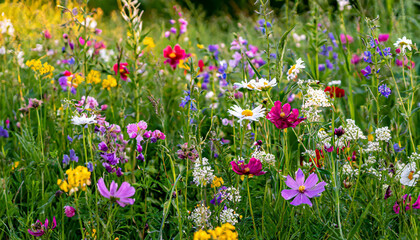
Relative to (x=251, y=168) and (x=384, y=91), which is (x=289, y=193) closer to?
(x=251, y=168)

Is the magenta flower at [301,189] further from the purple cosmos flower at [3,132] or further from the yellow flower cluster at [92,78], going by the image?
the purple cosmos flower at [3,132]

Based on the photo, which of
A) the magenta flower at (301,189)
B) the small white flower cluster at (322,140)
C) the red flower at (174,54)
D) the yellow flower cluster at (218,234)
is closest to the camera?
the yellow flower cluster at (218,234)

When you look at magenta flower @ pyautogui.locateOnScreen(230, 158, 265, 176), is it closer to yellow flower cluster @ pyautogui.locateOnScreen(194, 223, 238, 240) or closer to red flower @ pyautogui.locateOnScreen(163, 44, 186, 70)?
yellow flower cluster @ pyautogui.locateOnScreen(194, 223, 238, 240)

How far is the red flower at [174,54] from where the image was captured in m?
2.20

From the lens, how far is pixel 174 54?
2207mm

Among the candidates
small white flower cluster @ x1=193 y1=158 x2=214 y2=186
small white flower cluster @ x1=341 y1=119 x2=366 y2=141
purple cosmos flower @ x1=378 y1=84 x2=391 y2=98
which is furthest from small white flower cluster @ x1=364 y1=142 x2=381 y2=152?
small white flower cluster @ x1=193 y1=158 x2=214 y2=186

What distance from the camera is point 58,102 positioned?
2109 millimetres

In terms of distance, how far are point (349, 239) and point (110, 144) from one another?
77 cm

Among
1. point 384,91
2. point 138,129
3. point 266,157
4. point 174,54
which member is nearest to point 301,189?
point 266,157

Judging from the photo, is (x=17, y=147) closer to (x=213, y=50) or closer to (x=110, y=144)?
(x=110, y=144)

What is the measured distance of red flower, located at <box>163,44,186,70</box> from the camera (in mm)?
2199

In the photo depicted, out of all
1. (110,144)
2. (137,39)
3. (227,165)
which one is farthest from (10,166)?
(227,165)

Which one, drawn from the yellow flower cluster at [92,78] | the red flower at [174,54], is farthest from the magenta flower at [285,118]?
the red flower at [174,54]

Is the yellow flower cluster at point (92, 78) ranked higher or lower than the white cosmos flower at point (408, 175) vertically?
lower
